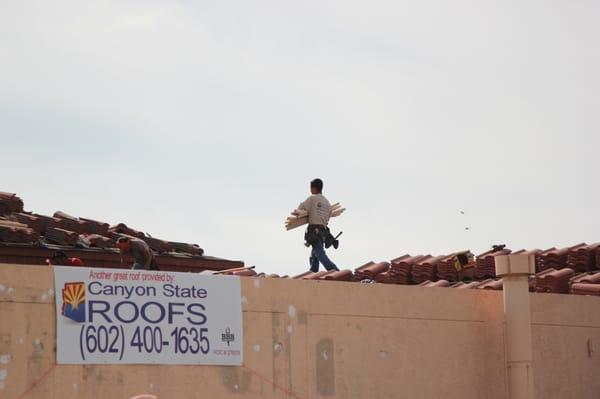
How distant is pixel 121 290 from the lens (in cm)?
1428

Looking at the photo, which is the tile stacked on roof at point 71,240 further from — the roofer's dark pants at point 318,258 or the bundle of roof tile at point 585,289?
the bundle of roof tile at point 585,289

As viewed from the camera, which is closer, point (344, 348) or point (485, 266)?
point (344, 348)

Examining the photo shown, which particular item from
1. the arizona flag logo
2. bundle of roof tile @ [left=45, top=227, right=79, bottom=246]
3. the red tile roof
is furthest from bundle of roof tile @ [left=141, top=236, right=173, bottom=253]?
the arizona flag logo

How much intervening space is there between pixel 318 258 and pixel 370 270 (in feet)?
7.84

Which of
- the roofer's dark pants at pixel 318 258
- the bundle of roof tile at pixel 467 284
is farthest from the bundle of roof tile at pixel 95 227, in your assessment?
the bundle of roof tile at pixel 467 284

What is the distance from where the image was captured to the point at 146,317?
14.4 metres

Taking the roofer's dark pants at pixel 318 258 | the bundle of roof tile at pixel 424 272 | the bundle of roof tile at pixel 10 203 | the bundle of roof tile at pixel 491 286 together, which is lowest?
the bundle of roof tile at pixel 491 286

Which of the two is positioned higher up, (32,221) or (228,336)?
(32,221)

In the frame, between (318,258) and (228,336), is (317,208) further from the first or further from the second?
(228,336)

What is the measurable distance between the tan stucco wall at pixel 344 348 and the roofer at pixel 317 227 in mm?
→ 3303

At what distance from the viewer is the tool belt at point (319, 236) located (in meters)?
20.1

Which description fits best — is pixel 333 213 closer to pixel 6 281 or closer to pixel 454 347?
pixel 454 347

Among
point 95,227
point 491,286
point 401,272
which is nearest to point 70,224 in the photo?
point 95,227

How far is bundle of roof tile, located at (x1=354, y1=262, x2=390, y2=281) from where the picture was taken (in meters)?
22.2
